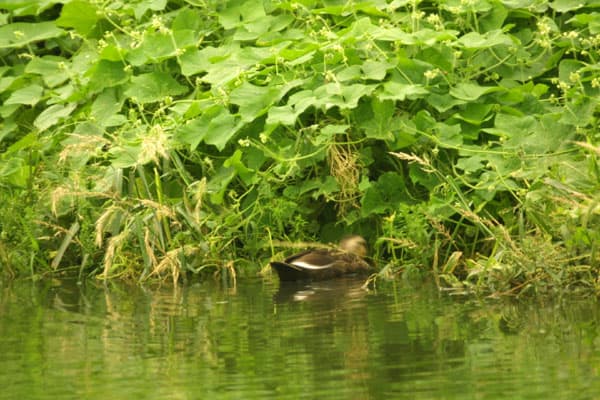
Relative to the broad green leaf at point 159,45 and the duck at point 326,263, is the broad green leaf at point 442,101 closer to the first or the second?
the duck at point 326,263

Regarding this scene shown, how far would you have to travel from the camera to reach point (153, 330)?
7062 mm

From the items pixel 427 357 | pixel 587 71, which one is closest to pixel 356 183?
pixel 587 71

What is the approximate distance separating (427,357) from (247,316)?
162 centimetres

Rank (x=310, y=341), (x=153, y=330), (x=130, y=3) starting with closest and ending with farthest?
(x=310, y=341)
(x=153, y=330)
(x=130, y=3)

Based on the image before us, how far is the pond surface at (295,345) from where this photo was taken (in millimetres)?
5469

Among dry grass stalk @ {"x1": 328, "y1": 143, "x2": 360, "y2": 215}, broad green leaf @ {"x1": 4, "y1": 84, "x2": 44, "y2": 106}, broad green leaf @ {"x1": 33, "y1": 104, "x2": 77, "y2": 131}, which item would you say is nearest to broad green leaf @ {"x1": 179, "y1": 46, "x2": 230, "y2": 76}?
broad green leaf @ {"x1": 33, "y1": 104, "x2": 77, "y2": 131}

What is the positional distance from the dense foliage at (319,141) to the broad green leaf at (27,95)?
0.64m

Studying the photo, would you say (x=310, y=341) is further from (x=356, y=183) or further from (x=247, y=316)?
(x=356, y=183)

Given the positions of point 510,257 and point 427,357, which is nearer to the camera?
point 427,357

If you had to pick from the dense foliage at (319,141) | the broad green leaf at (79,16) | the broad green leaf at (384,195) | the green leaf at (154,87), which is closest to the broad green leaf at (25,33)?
the broad green leaf at (79,16)

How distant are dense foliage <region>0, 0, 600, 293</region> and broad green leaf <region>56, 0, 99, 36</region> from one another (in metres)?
0.94

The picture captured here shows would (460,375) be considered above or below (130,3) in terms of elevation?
below

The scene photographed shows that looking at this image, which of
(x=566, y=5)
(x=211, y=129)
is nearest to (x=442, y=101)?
(x=566, y=5)

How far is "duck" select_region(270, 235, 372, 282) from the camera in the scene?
8.59 meters
